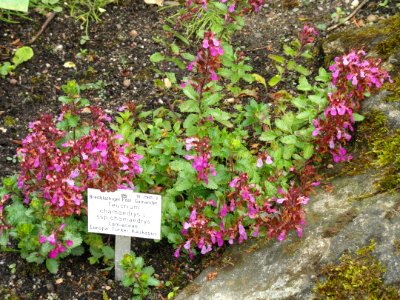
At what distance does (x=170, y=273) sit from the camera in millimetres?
3367

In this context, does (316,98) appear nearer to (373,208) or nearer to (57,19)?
(373,208)

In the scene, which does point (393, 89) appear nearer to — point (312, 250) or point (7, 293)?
point (312, 250)

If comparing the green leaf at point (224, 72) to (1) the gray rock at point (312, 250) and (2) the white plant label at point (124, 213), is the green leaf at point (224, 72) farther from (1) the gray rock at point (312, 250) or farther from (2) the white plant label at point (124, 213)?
(2) the white plant label at point (124, 213)

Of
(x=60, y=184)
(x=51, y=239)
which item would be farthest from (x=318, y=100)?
(x=51, y=239)

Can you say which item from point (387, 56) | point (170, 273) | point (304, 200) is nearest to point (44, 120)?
point (170, 273)

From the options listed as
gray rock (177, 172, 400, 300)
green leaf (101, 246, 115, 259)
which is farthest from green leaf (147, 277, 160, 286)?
green leaf (101, 246, 115, 259)

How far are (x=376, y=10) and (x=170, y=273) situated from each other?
9.19ft

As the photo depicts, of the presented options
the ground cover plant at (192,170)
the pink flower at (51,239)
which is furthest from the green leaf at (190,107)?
the pink flower at (51,239)

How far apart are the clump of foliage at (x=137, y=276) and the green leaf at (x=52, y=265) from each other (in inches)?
13.4

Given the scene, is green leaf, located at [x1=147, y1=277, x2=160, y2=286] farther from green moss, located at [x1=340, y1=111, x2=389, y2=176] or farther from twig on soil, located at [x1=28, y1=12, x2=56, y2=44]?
twig on soil, located at [x1=28, y1=12, x2=56, y2=44]

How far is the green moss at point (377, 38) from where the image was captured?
4.12 metres

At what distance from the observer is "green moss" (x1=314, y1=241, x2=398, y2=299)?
9.19ft

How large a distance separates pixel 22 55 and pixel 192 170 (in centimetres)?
192

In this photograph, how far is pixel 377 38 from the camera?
429cm
